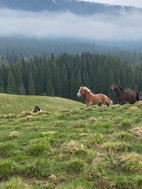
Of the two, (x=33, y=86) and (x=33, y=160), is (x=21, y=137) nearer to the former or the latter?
(x=33, y=160)

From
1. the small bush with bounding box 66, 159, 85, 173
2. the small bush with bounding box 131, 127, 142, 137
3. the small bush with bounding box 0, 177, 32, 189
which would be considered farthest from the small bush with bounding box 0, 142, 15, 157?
the small bush with bounding box 131, 127, 142, 137

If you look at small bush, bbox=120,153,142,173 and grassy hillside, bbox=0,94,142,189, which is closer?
grassy hillside, bbox=0,94,142,189

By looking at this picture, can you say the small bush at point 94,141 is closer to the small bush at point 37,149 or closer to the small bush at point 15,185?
the small bush at point 37,149

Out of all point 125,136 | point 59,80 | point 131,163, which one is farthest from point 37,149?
point 59,80

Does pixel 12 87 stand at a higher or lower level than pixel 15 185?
lower

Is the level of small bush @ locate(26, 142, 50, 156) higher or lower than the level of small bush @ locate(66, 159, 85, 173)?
lower

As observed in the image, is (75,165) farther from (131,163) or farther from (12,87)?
(12,87)

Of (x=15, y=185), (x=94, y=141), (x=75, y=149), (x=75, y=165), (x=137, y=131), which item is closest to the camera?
(x=15, y=185)

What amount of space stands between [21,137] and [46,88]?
80281 millimetres

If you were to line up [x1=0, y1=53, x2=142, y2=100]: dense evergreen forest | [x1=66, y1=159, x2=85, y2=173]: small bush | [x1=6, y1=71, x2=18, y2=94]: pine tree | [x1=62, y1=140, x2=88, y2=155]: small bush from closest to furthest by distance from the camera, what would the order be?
[x1=66, y1=159, x2=85, y2=173]: small bush < [x1=62, y1=140, x2=88, y2=155]: small bush < [x1=6, y1=71, x2=18, y2=94]: pine tree < [x1=0, y1=53, x2=142, y2=100]: dense evergreen forest

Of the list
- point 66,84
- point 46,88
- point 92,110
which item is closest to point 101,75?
point 66,84

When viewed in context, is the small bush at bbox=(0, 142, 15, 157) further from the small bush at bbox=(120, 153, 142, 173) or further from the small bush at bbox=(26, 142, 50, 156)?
the small bush at bbox=(120, 153, 142, 173)

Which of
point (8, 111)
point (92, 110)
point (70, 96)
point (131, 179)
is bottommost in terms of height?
point (70, 96)

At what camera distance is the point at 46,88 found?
90062 millimetres
